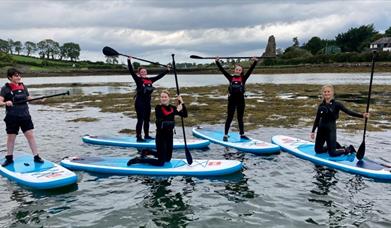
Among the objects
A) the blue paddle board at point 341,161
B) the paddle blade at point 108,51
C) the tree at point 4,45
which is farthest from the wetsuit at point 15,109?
the tree at point 4,45

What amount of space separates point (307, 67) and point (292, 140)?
84667mm

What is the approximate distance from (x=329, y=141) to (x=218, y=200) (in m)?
4.65

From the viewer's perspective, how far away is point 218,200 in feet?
29.0

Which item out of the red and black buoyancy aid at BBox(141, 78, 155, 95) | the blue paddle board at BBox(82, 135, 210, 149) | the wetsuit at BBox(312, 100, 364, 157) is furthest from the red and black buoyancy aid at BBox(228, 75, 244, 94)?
the wetsuit at BBox(312, 100, 364, 157)

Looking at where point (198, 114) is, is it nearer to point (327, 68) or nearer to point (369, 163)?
point (369, 163)

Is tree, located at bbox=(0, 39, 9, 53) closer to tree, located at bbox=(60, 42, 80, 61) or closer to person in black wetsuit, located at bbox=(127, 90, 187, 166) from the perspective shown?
tree, located at bbox=(60, 42, 80, 61)

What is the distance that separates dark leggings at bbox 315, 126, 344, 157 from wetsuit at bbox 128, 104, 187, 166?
4376 mm

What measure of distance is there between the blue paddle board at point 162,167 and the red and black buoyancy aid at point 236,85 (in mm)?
3594

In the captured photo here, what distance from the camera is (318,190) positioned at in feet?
30.6

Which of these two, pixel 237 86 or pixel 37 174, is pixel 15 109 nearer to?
pixel 37 174

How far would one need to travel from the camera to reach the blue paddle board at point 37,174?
9.43 metres

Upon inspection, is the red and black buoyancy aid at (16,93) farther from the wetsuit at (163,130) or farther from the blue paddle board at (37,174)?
the wetsuit at (163,130)

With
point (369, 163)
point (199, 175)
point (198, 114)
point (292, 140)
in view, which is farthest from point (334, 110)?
point (198, 114)

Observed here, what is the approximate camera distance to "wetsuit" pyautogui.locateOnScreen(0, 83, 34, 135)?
399 inches
